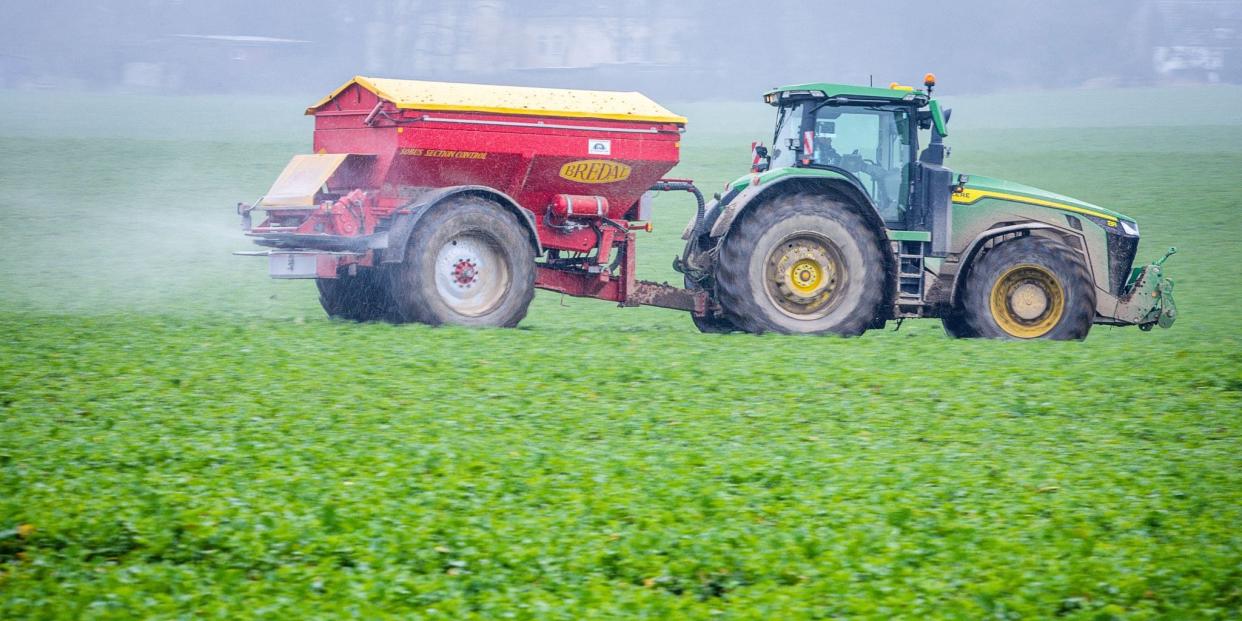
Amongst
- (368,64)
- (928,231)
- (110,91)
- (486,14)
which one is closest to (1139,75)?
(486,14)

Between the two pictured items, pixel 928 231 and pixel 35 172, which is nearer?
pixel 928 231

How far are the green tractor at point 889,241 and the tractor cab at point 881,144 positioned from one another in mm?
14

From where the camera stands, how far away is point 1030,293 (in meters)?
13.3

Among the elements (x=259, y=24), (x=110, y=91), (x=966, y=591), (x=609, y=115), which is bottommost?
(x=966, y=591)

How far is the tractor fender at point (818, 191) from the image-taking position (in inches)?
508

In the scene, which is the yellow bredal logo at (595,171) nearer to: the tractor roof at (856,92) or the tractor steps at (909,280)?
the tractor roof at (856,92)

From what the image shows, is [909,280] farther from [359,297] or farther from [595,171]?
[359,297]

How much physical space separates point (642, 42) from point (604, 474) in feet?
199

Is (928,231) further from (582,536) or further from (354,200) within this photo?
(582,536)

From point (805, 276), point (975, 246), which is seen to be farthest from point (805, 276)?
point (975, 246)

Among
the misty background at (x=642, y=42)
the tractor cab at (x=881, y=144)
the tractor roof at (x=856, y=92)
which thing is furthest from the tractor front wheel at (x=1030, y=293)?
the misty background at (x=642, y=42)

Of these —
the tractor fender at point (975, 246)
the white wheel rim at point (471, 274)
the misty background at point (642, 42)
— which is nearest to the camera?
the white wheel rim at point (471, 274)

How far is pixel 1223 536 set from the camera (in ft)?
21.6

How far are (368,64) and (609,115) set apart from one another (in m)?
55.0
